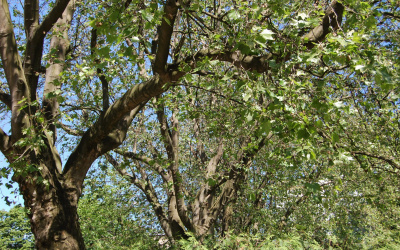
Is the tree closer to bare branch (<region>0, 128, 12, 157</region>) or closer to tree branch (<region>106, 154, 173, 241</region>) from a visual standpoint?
bare branch (<region>0, 128, 12, 157</region>)

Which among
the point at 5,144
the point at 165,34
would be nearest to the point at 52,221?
the point at 5,144

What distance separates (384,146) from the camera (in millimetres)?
6473

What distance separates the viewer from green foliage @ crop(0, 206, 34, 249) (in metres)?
16.2

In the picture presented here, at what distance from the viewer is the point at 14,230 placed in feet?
54.7

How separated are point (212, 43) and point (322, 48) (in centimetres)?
182

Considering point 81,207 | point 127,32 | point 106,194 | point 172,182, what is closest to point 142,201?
point 106,194

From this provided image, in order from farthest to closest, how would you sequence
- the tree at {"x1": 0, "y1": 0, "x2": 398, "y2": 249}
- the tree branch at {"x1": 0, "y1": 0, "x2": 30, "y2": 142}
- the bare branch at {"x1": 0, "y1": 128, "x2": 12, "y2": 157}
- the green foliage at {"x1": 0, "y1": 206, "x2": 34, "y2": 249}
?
1. the green foliage at {"x1": 0, "y1": 206, "x2": 34, "y2": 249}
2. the bare branch at {"x1": 0, "y1": 128, "x2": 12, "y2": 157}
3. the tree branch at {"x1": 0, "y1": 0, "x2": 30, "y2": 142}
4. the tree at {"x1": 0, "y1": 0, "x2": 398, "y2": 249}

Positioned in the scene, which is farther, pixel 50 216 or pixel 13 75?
pixel 13 75

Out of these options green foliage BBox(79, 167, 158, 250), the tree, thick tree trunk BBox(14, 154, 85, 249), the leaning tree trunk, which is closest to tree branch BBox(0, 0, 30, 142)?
the tree

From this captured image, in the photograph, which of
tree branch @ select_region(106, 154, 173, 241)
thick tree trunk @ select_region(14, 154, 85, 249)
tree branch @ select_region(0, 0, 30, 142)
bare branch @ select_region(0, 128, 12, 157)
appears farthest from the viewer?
tree branch @ select_region(106, 154, 173, 241)

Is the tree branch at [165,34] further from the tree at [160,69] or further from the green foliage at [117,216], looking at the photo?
the green foliage at [117,216]

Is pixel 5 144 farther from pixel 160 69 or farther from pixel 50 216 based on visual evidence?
pixel 160 69

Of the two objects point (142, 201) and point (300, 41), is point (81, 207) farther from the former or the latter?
point (300, 41)

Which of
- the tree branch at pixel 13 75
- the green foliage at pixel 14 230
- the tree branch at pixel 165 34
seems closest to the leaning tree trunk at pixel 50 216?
the tree branch at pixel 13 75
